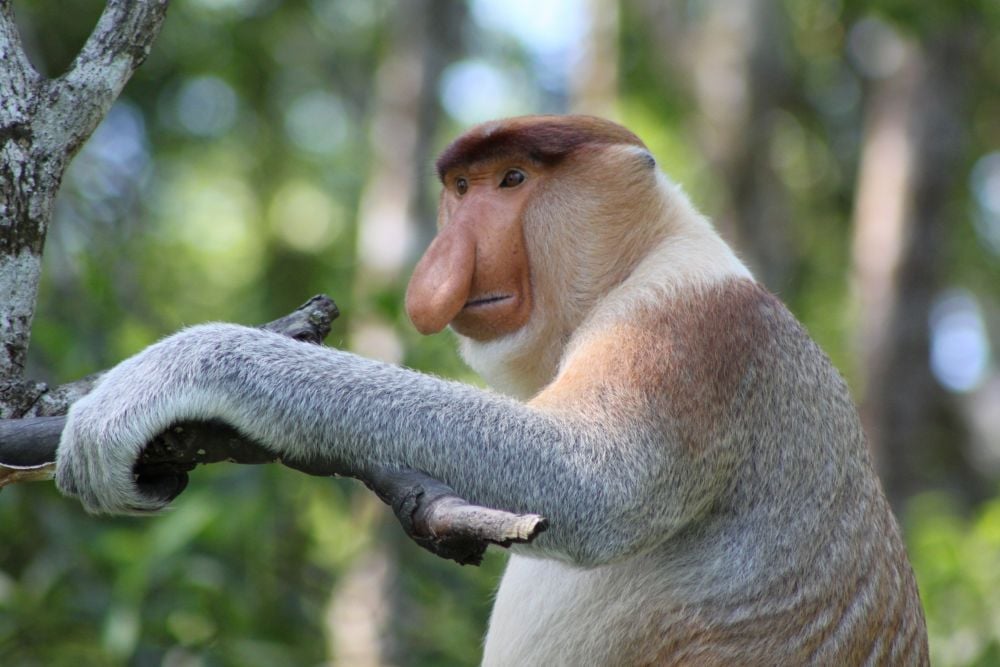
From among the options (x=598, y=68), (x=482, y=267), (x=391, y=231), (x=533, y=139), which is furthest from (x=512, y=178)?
(x=598, y=68)

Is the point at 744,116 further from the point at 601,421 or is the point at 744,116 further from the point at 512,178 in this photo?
the point at 601,421

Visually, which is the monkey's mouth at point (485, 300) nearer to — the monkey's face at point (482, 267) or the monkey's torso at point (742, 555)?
the monkey's face at point (482, 267)

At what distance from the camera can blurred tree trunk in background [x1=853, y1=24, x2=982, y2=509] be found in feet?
39.4

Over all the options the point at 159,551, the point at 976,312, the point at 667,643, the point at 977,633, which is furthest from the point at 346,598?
the point at 976,312

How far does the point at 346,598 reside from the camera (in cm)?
725

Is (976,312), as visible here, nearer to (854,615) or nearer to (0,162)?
(854,615)

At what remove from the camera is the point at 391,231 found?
8.07 metres

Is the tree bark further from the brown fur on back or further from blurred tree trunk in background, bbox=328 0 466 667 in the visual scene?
blurred tree trunk in background, bbox=328 0 466 667

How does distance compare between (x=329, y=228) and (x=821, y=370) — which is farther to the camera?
(x=329, y=228)

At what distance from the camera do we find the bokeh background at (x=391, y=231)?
229 inches

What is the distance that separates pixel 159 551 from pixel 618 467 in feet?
8.90

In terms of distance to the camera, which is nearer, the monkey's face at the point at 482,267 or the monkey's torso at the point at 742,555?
the monkey's torso at the point at 742,555

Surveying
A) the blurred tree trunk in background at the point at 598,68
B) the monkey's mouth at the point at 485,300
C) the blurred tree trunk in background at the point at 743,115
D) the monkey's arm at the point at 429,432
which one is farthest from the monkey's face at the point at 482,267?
the blurred tree trunk in background at the point at 598,68

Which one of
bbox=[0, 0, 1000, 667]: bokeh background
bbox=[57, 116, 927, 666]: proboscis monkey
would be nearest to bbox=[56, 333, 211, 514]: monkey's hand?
bbox=[57, 116, 927, 666]: proboscis monkey
